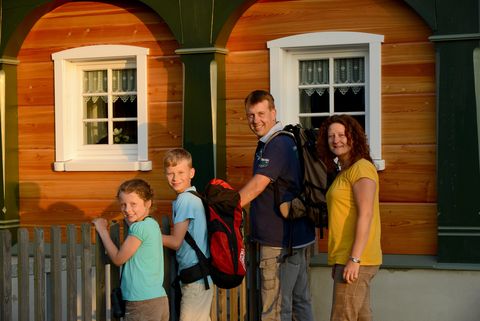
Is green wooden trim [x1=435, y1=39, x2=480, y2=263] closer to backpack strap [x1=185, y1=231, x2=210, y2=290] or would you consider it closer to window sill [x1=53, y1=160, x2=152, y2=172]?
backpack strap [x1=185, y1=231, x2=210, y2=290]

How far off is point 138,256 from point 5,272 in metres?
1.14

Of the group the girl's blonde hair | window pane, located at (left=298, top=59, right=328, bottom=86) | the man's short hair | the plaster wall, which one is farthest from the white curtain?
the girl's blonde hair

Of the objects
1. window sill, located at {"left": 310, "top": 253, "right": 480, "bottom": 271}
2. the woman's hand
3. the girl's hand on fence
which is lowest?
window sill, located at {"left": 310, "top": 253, "right": 480, "bottom": 271}

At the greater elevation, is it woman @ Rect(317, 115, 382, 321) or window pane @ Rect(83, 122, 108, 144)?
window pane @ Rect(83, 122, 108, 144)

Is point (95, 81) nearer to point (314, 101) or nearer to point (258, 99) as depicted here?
point (314, 101)

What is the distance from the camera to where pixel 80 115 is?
10359mm

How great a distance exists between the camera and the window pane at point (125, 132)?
1013cm

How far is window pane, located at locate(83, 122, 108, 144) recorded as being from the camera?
33.8 feet

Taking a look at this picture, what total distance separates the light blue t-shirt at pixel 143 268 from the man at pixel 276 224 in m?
1.07

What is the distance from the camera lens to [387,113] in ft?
29.7

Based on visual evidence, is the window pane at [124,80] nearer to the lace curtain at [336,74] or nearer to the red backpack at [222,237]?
the lace curtain at [336,74]

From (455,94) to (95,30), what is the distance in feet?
12.7

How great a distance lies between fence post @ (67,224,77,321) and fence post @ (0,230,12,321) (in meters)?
0.45

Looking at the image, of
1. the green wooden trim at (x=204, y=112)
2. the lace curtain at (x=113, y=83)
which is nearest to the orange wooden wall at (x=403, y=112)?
the green wooden trim at (x=204, y=112)
